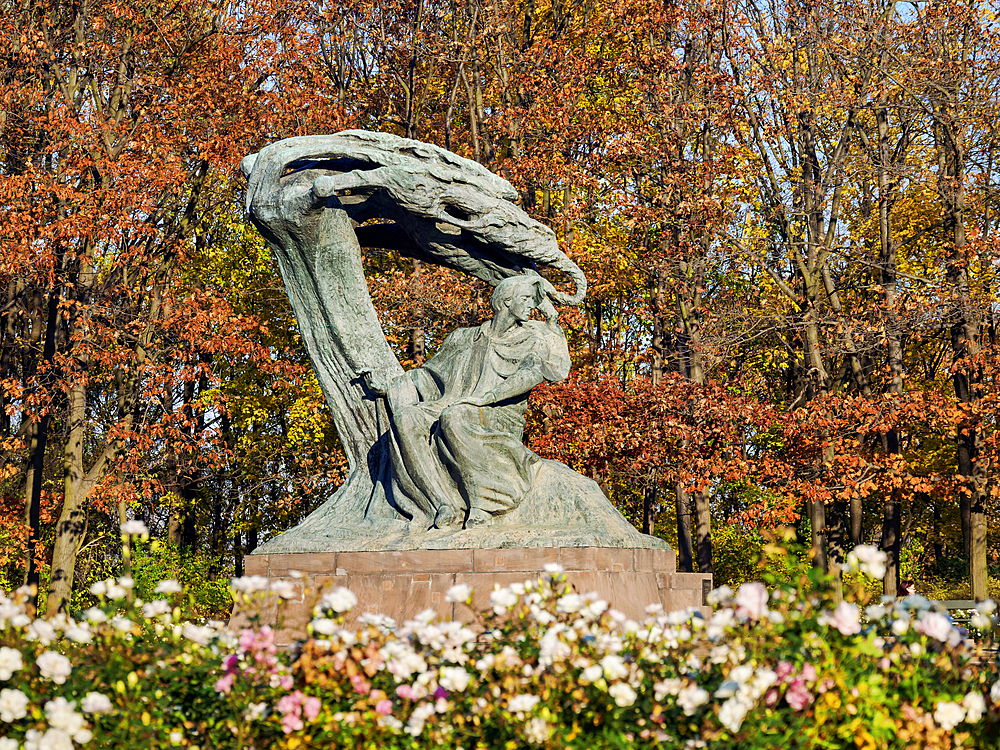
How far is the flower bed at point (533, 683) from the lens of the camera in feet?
10.2

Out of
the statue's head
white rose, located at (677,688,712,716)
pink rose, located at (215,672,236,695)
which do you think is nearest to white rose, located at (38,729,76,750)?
pink rose, located at (215,672,236,695)

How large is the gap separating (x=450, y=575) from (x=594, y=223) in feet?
42.5

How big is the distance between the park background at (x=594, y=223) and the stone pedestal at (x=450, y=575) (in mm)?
6869

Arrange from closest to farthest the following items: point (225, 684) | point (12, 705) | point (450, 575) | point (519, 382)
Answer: point (12, 705)
point (225, 684)
point (450, 575)
point (519, 382)

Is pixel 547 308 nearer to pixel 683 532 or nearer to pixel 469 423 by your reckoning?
pixel 469 423

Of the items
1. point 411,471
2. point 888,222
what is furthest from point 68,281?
point 888,222

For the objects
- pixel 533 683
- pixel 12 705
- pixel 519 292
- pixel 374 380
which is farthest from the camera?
pixel 374 380

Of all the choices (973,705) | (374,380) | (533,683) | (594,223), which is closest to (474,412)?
(374,380)

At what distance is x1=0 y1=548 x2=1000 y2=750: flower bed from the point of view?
3.12 m

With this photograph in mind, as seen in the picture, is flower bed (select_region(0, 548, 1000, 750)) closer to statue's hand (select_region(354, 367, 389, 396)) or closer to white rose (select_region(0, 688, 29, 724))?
white rose (select_region(0, 688, 29, 724))

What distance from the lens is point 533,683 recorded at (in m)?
3.40

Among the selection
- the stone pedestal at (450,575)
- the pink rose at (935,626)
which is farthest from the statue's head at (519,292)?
the pink rose at (935,626)

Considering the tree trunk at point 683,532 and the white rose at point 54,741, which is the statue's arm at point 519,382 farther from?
the tree trunk at point 683,532

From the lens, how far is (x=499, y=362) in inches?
290
